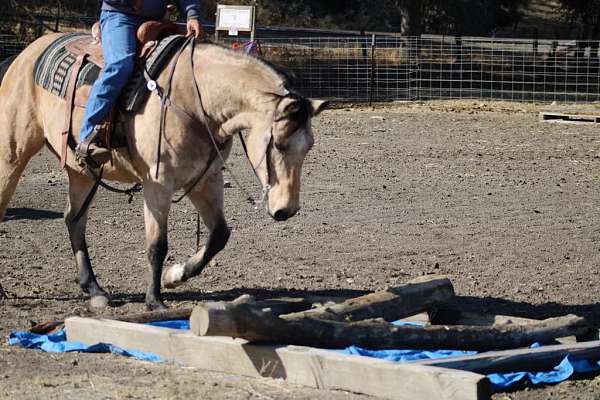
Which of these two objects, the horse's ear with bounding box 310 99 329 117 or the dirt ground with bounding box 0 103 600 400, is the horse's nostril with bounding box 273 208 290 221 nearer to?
the horse's ear with bounding box 310 99 329 117

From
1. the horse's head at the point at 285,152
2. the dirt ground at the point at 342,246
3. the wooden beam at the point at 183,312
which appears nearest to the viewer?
the dirt ground at the point at 342,246

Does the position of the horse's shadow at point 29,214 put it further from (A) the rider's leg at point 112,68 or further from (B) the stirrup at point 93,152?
(A) the rider's leg at point 112,68

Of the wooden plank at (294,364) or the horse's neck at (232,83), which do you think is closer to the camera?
the wooden plank at (294,364)

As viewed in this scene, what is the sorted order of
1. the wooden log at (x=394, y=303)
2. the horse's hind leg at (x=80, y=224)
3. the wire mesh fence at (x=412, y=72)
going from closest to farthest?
the wooden log at (x=394, y=303), the horse's hind leg at (x=80, y=224), the wire mesh fence at (x=412, y=72)

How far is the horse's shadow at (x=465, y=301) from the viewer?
24.8 feet

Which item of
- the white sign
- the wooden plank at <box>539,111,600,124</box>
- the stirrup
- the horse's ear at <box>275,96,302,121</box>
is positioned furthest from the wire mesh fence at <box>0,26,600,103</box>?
the horse's ear at <box>275,96,302,121</box>

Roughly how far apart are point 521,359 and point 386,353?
77 cm

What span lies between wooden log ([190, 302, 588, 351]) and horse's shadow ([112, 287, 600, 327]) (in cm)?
98

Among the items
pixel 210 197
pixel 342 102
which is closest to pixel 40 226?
pixel 210 197

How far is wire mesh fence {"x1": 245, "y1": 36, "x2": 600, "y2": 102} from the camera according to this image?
78.5 ft

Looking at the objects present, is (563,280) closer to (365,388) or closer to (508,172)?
(365,388)

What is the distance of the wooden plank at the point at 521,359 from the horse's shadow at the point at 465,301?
4.27ft

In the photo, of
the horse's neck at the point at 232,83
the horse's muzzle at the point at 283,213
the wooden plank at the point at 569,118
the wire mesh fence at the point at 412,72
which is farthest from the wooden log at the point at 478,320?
the wire mesh fence at the point at 412,72

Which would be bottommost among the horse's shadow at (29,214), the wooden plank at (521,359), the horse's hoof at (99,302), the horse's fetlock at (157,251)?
the horse's shadow at (29,214)
